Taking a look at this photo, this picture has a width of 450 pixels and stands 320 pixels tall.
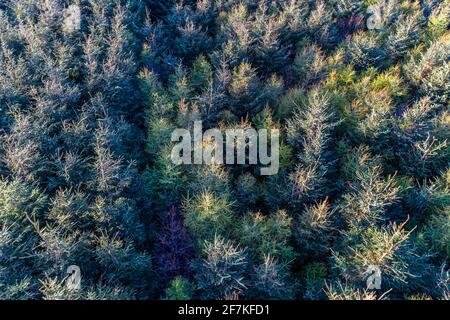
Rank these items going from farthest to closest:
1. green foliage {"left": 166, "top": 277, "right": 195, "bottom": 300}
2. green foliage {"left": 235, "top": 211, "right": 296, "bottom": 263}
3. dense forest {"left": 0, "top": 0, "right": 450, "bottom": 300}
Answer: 1. green foliage {"left": 235, "top": 211, "right": 296, "bottom": 263}
2. dense forest {"left": 0, "top": 0, "right": 450, "bottom": 300}
3. green foliage {"left": 166, "top": 277, "right": 195, "bottom": 300}

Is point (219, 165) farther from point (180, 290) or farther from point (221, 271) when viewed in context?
point (180, 290)

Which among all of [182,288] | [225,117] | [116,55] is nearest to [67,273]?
[182,288]

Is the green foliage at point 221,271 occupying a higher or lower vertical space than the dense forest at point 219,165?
lower

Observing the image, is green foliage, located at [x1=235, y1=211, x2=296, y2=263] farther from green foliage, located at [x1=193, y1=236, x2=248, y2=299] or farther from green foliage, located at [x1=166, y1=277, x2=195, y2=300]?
green foliage, located at [x1=166, y1=277, x2=195, y2=300]

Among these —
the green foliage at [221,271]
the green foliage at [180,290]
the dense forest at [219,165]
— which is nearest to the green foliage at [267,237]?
the dense forest at [219,165]

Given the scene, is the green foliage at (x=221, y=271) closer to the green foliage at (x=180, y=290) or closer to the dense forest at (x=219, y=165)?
the dense forest at (x=219, y=165)

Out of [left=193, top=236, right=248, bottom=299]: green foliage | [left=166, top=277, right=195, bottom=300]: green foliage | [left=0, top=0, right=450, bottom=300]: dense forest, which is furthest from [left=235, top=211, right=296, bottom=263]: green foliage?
[left=166, top=277, right=195, bottom=300]: green foliage

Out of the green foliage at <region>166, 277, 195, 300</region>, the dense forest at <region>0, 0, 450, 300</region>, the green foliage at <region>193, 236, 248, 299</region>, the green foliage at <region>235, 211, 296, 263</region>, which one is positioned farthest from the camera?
the green foliage at <region>235, 211, 296, 263</region>

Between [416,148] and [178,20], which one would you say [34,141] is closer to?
[178,20]

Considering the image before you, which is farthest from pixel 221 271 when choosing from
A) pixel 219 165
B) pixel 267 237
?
pixel 219 165
